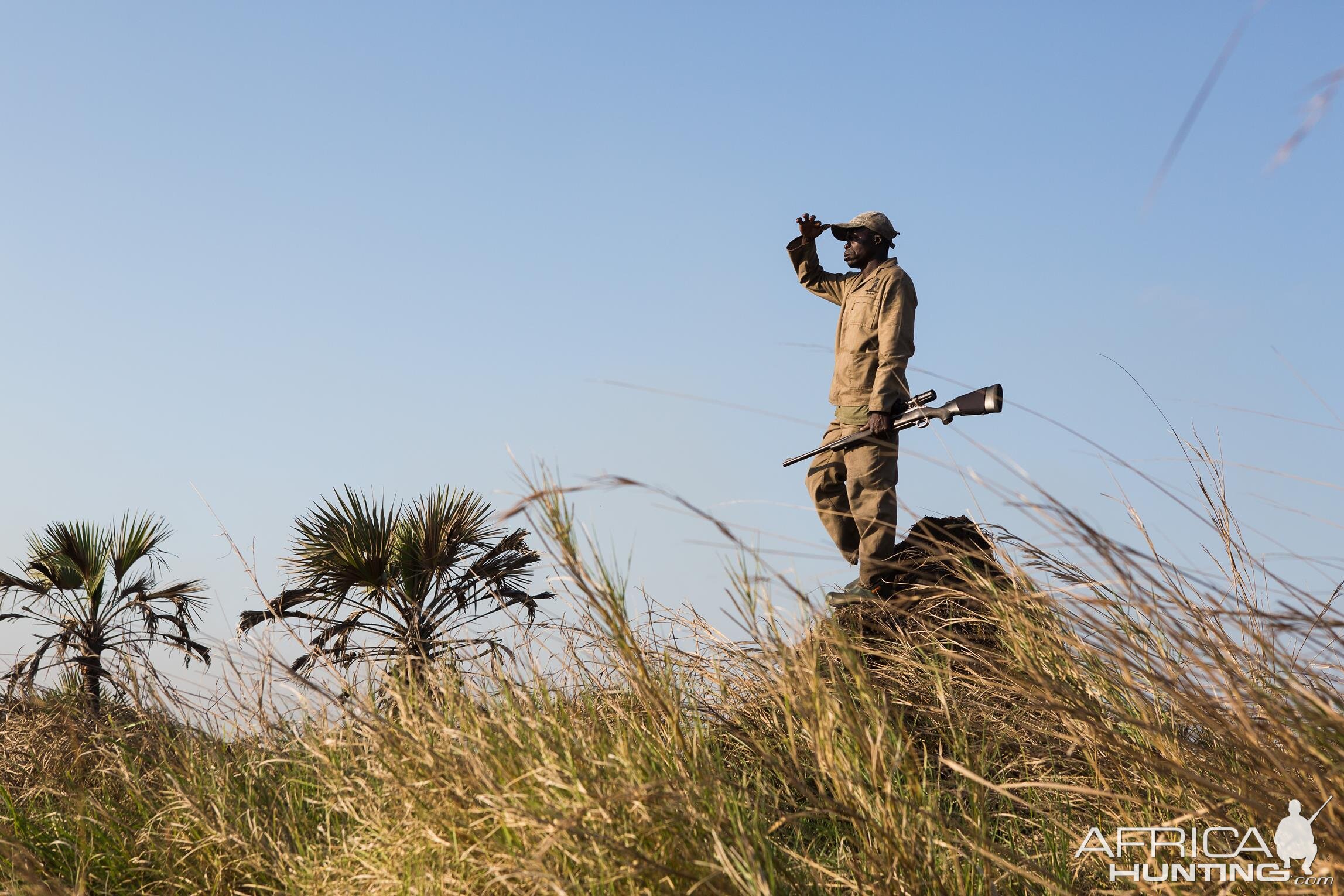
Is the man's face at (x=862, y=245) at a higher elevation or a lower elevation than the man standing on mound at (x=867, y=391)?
→ higher

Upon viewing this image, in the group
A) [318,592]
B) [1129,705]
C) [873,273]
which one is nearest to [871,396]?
[873,273]

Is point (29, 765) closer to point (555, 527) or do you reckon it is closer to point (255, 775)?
point (255, 775)

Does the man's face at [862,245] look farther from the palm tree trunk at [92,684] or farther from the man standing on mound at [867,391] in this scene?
the palm tree trunk at [92,684]

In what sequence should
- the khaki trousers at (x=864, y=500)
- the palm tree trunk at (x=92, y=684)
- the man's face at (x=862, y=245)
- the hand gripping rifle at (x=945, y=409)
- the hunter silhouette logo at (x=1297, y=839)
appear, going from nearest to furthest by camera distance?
the hunter silhouette logo at (x=1297, y=839), the palm tree trunk at (x=92, y=684), the hand gripping rifle at (x=945, y=409), the khaki trousers at (x=864, y=500), the man's face at (x=862, y=245)

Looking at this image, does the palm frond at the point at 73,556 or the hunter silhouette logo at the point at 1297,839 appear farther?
the palm frond at the point at 73,556

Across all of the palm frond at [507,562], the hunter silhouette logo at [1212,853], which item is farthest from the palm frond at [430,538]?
the hunter silhouette logo at [1212,853]

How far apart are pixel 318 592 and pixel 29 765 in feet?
16.3

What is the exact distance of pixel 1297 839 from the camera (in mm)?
1821

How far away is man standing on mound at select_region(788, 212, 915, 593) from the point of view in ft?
17.8

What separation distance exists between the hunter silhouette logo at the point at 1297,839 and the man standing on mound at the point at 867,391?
3.22 m

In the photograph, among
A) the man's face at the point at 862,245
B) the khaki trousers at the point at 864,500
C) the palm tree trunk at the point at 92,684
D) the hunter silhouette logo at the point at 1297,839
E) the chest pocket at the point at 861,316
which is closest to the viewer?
the hunter silhouette logo at the point at 1297,839

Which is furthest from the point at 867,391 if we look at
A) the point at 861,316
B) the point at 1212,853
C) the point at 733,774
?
the point at 1212,853

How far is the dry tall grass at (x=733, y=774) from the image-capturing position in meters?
1.91

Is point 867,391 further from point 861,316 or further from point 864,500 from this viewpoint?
point 864,500
